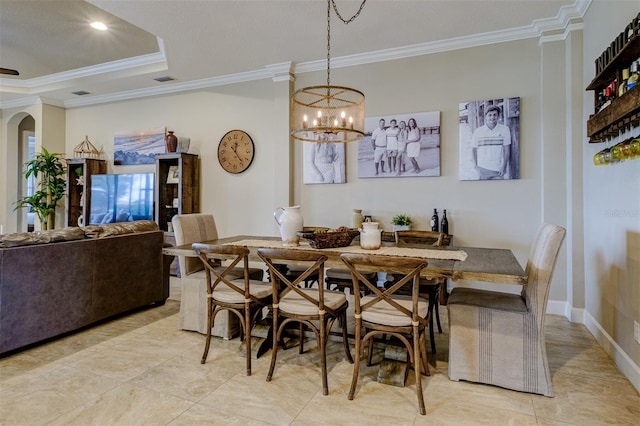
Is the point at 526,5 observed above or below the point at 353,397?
above

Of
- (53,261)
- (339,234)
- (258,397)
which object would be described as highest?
(339,234)

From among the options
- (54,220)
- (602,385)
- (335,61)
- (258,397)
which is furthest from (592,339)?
(54,220)

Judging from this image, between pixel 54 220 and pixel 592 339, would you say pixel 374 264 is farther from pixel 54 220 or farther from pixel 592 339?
pixel 54 220

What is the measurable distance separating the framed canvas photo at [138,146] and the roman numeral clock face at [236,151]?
1.13 m

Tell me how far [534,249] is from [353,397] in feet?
4.93

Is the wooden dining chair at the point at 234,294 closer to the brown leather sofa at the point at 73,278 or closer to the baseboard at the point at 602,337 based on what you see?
the brown leather sofa at the point at 73,278

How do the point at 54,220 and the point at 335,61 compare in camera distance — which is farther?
the point at 54,220

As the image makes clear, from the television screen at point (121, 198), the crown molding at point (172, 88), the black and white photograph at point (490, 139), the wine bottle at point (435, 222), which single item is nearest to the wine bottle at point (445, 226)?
the wine bottle at point (435, 222)

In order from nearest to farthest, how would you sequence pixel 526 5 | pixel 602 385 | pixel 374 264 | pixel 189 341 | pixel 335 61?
pixel 374 264
pixel 602 385
pixel 189 341
pixel 526 5
pixel 335 61

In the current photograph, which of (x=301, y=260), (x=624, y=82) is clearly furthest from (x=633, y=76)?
(x=301, y=260)

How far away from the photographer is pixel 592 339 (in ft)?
9.59

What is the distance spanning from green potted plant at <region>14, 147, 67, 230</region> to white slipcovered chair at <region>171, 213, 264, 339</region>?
4351 millimetres

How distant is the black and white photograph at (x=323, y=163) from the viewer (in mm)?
4430

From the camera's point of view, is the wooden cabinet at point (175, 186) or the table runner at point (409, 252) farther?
the wooden cabinet at point (175, 186)
